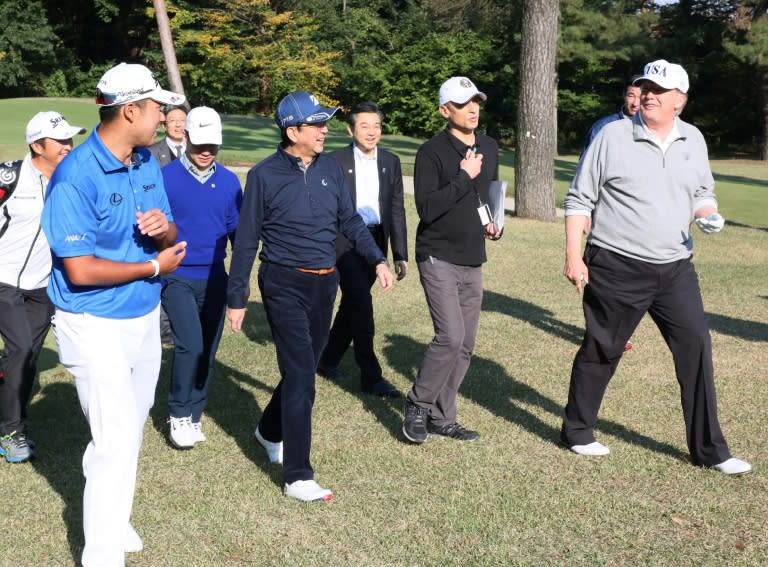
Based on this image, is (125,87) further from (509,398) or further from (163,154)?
(163,154)

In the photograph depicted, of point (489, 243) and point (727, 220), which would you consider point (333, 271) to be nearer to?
point (489, 243)

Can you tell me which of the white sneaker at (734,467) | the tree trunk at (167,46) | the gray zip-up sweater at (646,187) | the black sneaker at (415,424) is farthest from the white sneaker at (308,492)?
the tree trunk at (167,46)

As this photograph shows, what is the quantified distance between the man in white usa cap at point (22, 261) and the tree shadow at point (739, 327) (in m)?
6.24

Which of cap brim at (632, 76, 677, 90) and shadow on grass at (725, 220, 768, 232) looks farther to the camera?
shadow on grass at (725, 220, 768, 232)

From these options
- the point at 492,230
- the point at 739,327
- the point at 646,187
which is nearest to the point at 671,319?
the point at 646,187

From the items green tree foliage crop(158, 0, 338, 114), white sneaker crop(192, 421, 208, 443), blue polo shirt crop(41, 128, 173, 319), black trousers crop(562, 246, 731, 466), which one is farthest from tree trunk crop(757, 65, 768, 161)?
blue polo shirt crop(41, 128, 173, 319)

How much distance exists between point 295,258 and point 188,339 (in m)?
1.19

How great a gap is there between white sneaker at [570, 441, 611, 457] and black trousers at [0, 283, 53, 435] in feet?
11.0

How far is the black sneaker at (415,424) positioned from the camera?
19.1 feet

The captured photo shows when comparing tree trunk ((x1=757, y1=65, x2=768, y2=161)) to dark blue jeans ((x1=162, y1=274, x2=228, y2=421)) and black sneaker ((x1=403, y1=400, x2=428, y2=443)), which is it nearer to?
black sneaker ((x1=403, y1=400, x2=428, y2=443))

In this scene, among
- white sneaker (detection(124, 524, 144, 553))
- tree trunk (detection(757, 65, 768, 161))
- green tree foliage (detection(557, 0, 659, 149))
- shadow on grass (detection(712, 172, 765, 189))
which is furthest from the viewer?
green tree foliage (detection(557, 0, 659, 149))

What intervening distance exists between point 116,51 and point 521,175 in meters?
44.5

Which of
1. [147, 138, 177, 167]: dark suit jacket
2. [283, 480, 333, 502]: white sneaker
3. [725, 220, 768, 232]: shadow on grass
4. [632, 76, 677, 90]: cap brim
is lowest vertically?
[725, 220, 768, 232]: shadow on grass

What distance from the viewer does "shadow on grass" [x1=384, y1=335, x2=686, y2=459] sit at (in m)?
6.03
